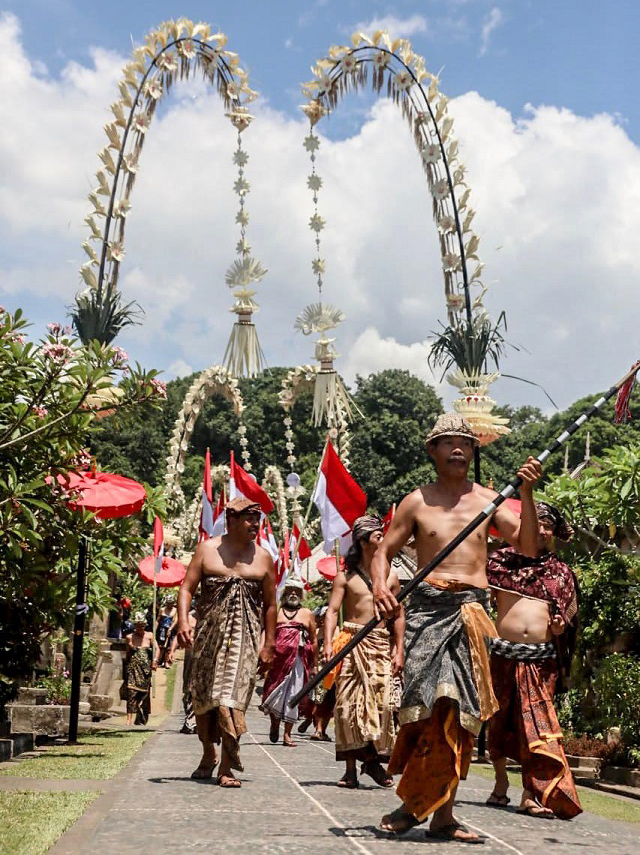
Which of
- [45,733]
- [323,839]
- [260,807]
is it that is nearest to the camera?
[323,839]

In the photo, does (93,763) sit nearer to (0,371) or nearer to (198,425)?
(0,371)

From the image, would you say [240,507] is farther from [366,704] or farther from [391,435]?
[391,435]

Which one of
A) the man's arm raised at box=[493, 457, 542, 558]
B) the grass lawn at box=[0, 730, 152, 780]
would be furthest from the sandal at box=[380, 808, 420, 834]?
the grass lawn at box=[0, 730, 152, 780]

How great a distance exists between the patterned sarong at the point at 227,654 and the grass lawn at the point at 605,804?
7.08 feet

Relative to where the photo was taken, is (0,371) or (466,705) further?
(0,371)

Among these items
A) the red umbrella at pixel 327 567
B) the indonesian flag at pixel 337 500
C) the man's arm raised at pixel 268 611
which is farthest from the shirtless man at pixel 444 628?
the red umbrella at pixel 327 567

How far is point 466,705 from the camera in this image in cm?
641

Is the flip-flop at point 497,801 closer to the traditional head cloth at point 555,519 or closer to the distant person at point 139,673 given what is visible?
the traditional head cloth at point 555,519

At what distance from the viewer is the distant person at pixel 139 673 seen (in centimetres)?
1808

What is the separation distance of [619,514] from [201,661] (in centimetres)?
440

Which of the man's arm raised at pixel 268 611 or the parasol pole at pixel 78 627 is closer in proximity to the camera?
the man's arm raised at pixel 268 611

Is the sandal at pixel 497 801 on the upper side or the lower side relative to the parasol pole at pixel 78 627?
lower

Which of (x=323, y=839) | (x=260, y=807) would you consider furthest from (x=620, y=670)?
(x=323, y=839)

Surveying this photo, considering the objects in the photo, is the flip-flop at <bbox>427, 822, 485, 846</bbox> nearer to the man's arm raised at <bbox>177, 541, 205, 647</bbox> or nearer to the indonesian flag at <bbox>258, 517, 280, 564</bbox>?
the man's arm raised at <bbox>177, 541, 205, 647</bbox>
